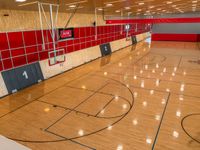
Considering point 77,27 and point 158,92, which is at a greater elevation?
point 77,27

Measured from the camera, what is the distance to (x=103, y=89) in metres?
8.84

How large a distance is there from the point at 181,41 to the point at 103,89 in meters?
22.5

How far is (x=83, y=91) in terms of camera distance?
8656 mm

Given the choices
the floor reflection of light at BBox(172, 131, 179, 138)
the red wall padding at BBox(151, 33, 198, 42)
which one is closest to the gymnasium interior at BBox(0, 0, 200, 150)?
the floor reflection of light at BBox(172, 131, 179, 138)

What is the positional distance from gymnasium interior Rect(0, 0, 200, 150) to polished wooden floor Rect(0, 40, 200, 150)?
29 mm

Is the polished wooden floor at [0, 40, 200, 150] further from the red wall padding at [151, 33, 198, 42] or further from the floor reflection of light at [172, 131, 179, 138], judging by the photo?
the red wall padding at [151, 33, 198, 42]

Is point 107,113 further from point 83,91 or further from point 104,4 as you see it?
point 104,4

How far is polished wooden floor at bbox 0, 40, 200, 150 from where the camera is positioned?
5.00 metres

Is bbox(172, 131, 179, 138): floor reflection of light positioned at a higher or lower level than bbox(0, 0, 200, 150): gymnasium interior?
lower

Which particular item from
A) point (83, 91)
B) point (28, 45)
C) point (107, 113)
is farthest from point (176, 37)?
point (107, 113)

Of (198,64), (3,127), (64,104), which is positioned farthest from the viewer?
(198,64)

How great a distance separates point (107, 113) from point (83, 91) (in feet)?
8.23

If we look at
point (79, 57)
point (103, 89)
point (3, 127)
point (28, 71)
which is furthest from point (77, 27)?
point (3, 127)

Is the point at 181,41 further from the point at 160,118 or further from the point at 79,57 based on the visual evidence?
the point at 160,118
